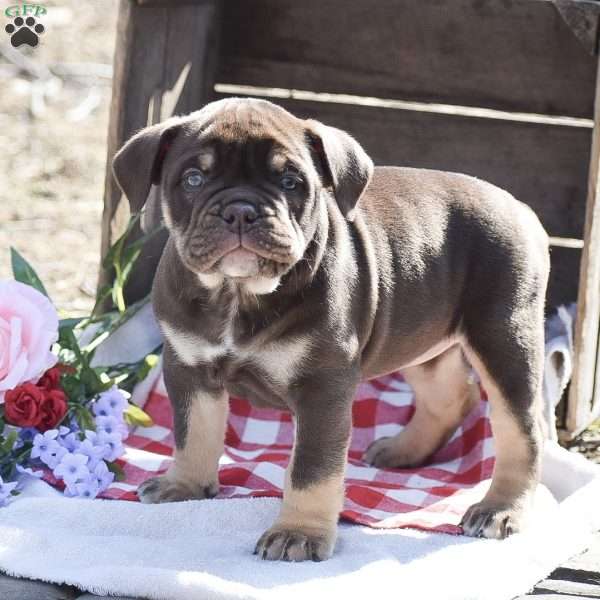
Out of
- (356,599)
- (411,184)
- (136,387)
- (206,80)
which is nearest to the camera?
(356,599)

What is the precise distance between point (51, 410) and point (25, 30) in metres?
2.64

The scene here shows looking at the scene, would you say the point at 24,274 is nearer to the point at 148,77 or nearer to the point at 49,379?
the point at 49,379

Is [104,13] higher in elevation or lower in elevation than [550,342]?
higher

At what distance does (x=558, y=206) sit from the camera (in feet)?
18.3

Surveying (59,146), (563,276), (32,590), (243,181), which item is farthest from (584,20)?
(59,146)

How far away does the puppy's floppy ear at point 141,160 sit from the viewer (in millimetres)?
3441

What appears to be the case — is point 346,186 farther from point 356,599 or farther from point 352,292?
point 356,599

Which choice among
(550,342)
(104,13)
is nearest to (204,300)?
(550,342)

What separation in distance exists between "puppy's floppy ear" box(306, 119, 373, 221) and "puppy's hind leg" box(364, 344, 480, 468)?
42.2 inches

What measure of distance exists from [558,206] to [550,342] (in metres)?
0.87

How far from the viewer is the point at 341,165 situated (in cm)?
346

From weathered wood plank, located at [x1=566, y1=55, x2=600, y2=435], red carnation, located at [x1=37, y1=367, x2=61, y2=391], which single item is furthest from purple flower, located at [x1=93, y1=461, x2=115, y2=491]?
weathered wood plank, located at [x1=566, y1=55, x2=600, y2=435]

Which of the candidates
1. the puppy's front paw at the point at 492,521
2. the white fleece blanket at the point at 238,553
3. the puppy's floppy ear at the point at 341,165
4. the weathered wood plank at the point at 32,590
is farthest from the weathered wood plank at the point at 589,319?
the weathered wood plank at the point at 32,590

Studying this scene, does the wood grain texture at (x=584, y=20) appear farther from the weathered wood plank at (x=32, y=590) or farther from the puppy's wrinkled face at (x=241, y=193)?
the weathered wood plank at (x=32, y=590)
